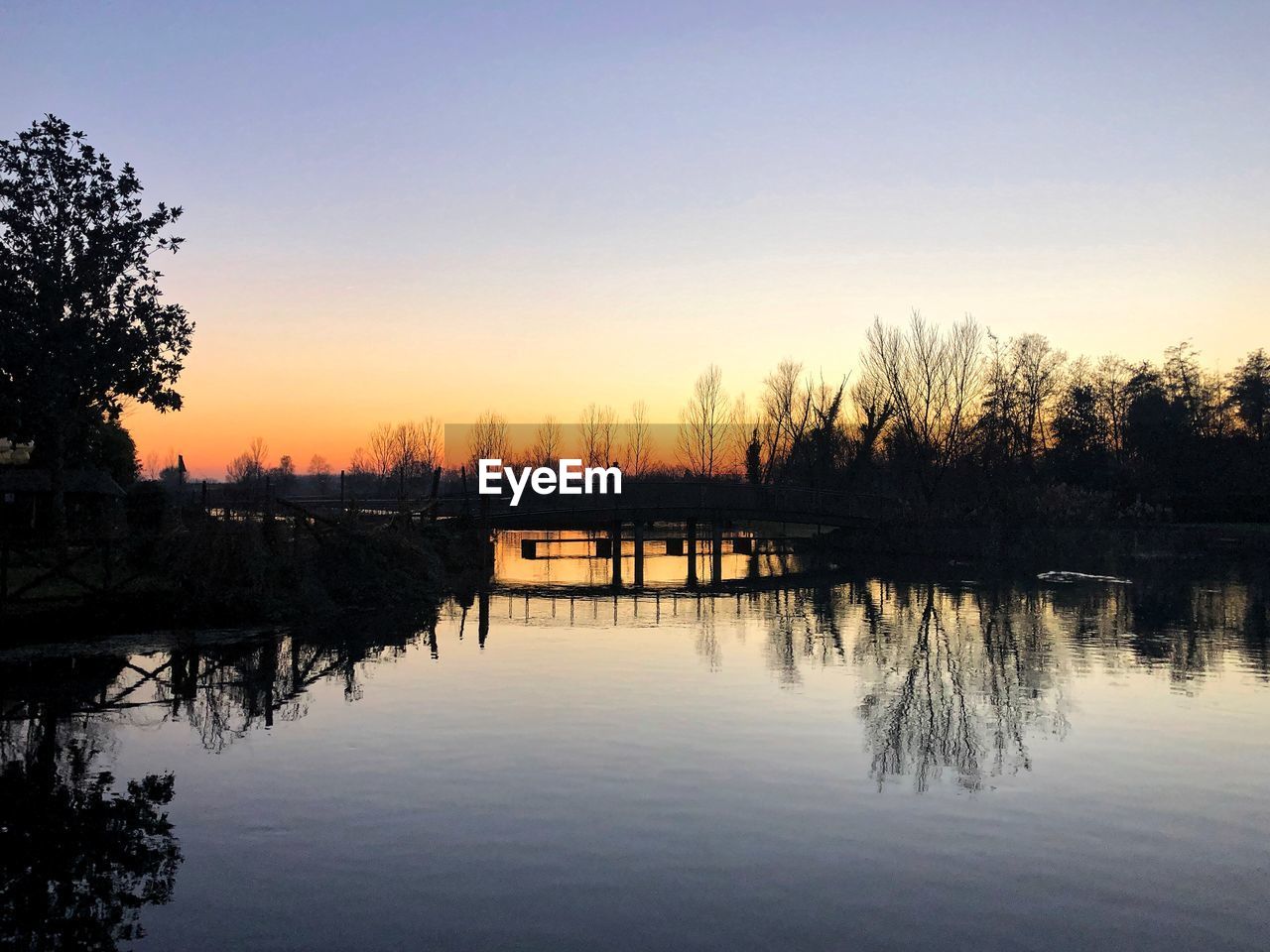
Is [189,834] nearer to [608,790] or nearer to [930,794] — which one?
[608,790]

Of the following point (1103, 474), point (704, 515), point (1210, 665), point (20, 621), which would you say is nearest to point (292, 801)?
point (20, 621)

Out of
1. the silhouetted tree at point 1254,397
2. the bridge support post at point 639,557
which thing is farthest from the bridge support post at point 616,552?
the silhouetted tree at point 1254,397

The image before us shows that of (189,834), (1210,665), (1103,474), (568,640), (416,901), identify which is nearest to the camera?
(416,901)

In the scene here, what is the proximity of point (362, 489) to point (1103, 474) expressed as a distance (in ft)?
253

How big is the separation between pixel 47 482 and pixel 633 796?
38470 mm

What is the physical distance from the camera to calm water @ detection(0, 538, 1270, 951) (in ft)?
27.7

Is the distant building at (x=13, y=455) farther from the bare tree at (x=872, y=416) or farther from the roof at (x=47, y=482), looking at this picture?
the bare tree at (x=872, y=416)

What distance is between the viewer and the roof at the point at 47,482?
41812mm

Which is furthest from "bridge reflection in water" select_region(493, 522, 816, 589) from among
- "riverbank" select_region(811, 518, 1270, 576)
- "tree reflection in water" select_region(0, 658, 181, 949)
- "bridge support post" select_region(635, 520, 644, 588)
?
"tree reflection in water" select_region(0, 658, 181, 949)

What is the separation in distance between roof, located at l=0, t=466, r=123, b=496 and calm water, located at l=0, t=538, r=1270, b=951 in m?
23.5

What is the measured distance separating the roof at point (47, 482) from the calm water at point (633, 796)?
925 inches

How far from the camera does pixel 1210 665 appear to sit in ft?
68.9

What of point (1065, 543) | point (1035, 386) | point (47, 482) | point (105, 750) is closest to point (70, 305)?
point (47, 482)

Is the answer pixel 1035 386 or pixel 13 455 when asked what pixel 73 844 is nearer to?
pixel 13 455
